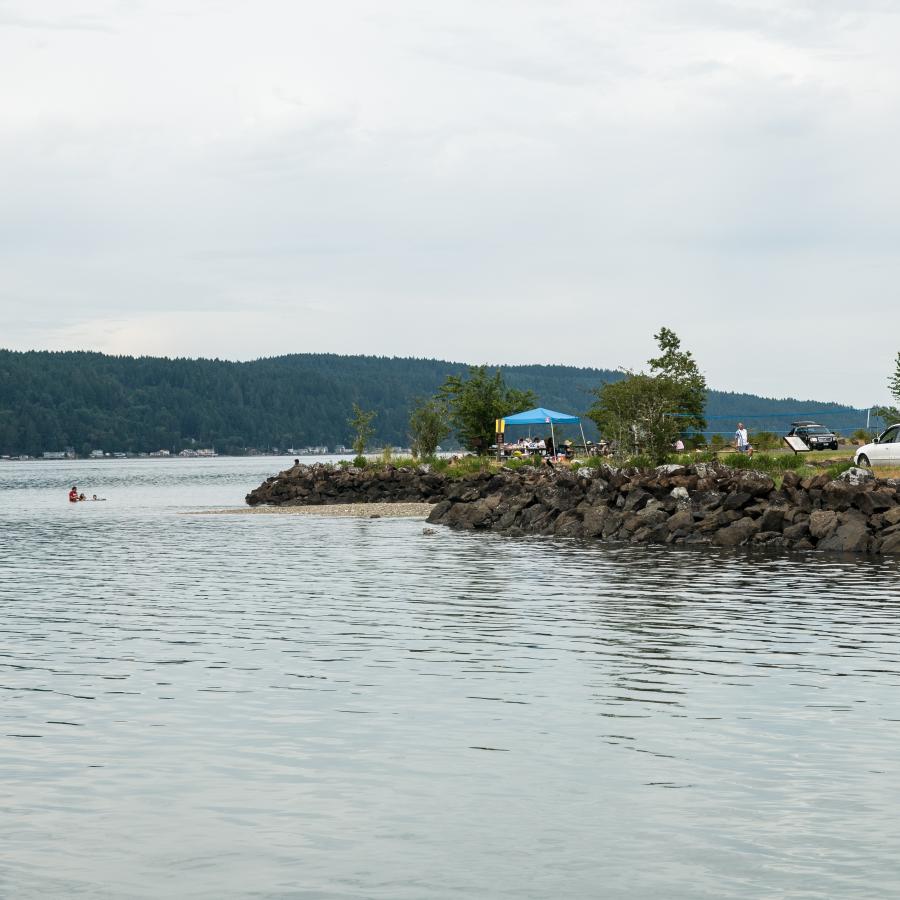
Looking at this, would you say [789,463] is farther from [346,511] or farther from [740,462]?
[346,511]

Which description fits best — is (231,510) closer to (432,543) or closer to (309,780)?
(432,543)

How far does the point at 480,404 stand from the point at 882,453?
3797cm

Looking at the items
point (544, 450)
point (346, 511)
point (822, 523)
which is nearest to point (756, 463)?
point (822, 523)

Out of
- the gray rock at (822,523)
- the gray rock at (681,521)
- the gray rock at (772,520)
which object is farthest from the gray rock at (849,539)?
the gray rock at (681,521)

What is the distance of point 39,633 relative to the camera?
21.4 metres

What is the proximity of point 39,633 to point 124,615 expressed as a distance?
2.56 m

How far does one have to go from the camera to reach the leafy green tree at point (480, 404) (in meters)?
81.7

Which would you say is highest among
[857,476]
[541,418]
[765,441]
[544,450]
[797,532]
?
[541,418]

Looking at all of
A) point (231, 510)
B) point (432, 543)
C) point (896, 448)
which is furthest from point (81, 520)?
point (896, 448)

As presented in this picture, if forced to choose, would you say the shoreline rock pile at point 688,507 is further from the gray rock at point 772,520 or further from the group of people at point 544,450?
the group of people at point 544,450

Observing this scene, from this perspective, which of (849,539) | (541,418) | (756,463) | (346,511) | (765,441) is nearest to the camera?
(849,539)

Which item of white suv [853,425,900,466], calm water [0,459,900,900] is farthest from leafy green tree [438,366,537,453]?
calm water [0,459,900,900]

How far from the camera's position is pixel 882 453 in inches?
1802

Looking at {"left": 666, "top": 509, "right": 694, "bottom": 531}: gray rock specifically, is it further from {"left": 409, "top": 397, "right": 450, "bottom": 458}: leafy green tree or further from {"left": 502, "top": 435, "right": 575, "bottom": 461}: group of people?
{"left": 409, "top": 397, "right": 450, "bottom": 458}: leafy green tree
